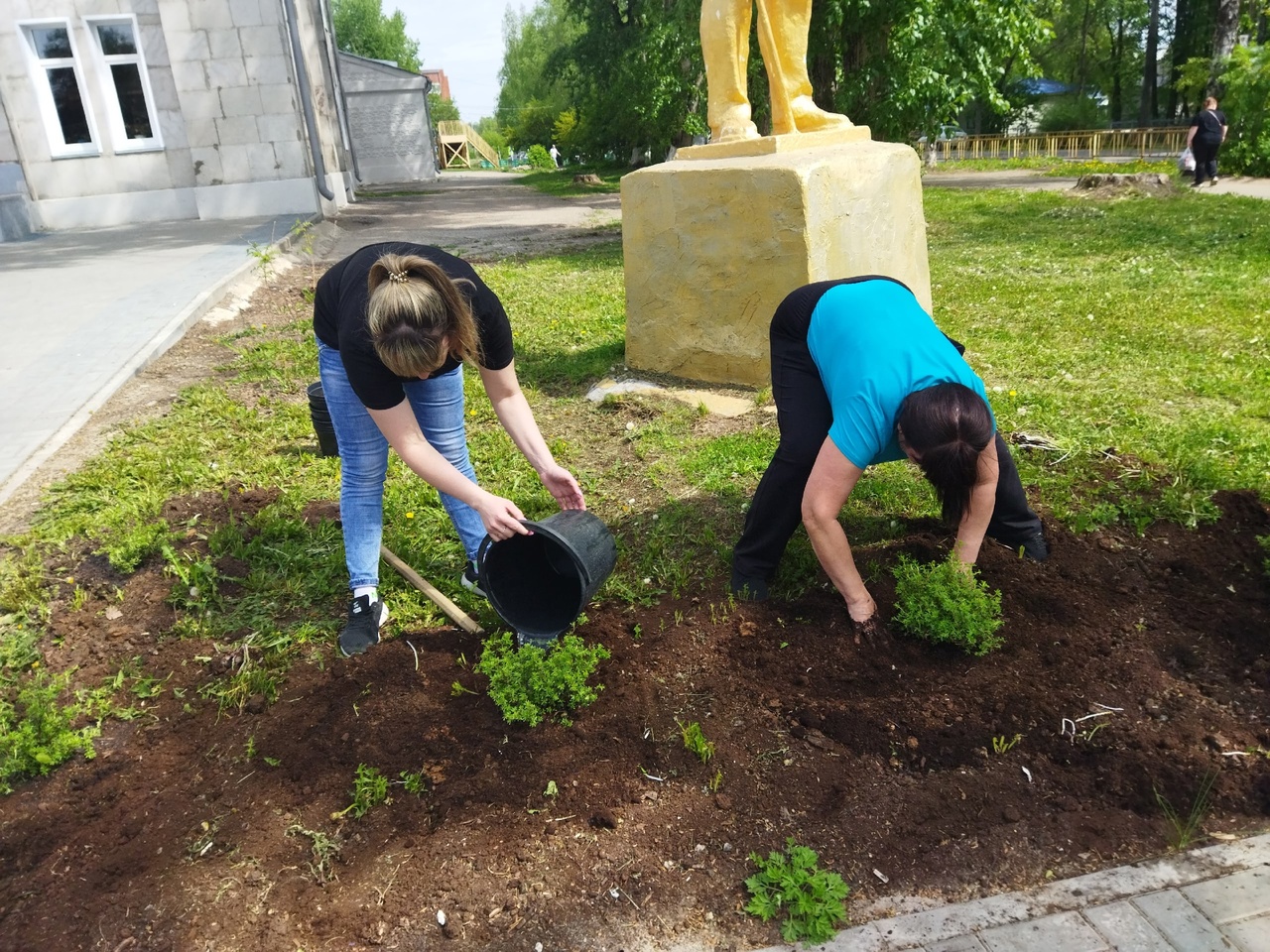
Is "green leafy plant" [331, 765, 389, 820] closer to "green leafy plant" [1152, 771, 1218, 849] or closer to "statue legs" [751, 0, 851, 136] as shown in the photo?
"green leafy plant" [1152, 771, 1218, 849]

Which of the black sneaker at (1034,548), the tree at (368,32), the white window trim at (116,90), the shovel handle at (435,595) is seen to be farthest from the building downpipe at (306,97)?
the tree at (368,32)

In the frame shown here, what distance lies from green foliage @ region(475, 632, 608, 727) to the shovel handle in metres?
0.40

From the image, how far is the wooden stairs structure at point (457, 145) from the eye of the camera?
176 ft

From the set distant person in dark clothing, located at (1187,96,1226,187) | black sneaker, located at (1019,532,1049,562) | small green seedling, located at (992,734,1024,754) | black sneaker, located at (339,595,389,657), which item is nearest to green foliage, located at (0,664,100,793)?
black sneaker, located at (339,595,389,657)

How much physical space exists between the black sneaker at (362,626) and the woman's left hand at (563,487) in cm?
84

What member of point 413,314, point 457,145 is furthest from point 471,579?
point 457,145

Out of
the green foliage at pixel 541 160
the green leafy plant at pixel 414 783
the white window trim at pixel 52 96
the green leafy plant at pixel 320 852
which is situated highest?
the white window trim at pixel 52 96

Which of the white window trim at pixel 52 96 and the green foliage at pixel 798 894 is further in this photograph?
the white window trim at pixel 52 96

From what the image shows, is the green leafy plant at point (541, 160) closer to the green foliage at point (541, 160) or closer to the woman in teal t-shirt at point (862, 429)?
the green foliage at point (541, 160)

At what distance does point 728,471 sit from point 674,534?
644 millimetres

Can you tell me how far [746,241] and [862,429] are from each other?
2.89m

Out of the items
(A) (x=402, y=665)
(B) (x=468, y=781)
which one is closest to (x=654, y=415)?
(A) (x=402, y=665)

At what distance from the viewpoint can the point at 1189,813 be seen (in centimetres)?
225

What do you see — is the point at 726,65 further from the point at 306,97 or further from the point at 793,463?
the point at 306,97
